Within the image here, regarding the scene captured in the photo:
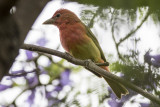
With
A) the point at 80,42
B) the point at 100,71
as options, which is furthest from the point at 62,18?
the point at 100,71

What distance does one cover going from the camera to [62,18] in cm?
361

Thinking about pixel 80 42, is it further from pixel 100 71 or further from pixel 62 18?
pixel 100 71

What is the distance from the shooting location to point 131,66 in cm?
132

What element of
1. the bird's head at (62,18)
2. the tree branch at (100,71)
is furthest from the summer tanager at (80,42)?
the tree branch at (100,71)

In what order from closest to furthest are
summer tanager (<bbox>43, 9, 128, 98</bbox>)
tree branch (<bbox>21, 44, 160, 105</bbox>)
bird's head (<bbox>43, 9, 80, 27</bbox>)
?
tree branch (<bbox>21, 44, 160, 105</bbox>)
summer tanager (<bbox>43, 9, 128, 98</bbox>)
bird's head (<bbox>43, 9, 80, 27</bbox>)

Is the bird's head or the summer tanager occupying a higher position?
the bird's head

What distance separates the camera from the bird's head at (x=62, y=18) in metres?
3.53

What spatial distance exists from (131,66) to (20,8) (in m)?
0.66

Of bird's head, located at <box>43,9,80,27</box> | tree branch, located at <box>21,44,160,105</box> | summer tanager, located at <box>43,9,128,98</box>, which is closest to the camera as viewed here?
tree branch, located at <box>21,44,160,105</box>

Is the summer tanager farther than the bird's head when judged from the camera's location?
No

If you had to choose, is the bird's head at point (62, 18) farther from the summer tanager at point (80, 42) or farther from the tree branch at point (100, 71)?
the tree branch at point (100, 71)

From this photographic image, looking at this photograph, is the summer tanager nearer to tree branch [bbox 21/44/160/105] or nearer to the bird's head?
the bird's head

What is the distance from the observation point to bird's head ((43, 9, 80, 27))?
3525mm

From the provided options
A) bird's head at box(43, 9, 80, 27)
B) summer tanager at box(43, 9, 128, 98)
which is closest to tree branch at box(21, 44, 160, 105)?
summer tanager at box(43, 9, 128, 98)
